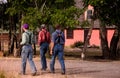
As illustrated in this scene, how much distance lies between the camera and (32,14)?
26.5 meters

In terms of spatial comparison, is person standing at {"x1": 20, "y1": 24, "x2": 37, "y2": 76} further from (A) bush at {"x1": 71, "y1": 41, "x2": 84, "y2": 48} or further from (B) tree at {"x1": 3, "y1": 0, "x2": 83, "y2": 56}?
(A) bush at {"x1": 71, "y1": 41, "x2": 84, "y2": 48}

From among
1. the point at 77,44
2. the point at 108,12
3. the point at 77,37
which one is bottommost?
the point at 77,44

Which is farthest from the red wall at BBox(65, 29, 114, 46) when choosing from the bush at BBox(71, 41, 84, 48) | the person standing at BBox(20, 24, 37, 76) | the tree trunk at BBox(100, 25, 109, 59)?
the person standing at BBox(20, 24, 37, 76)

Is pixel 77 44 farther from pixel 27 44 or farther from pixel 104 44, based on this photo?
pixel 27 44

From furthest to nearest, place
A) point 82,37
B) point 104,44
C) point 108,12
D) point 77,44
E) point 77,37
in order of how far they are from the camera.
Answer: point 77,37 → point 82,37 → point 77,44 → point 104,44 → point 108,12

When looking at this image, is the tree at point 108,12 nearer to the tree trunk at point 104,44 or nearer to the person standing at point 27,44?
the tree trunk at point 104,44

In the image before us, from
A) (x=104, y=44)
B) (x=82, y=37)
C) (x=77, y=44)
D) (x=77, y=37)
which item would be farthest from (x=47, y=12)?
(x=77, y=37)

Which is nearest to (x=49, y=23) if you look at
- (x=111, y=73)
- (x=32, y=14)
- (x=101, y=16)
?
(x=32, y=14)

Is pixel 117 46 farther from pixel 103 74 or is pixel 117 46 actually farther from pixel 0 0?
pixel 103 74

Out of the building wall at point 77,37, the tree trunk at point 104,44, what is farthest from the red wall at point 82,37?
the tree trunk at point 104,44

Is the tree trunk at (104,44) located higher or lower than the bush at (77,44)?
higher

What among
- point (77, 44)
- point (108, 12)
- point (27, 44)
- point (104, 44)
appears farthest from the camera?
point (77, 44)

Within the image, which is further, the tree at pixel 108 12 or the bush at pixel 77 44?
the bush at pixel 77 44

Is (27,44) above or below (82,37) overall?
above
